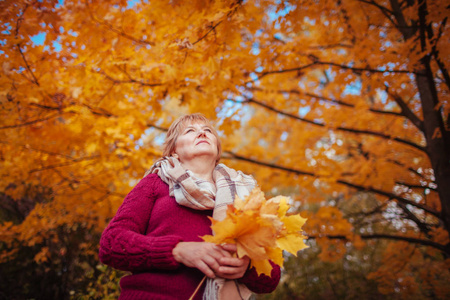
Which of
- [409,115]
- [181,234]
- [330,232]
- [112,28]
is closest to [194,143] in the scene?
[181,234]

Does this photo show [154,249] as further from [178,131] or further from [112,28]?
[112,28]

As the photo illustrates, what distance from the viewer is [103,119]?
8.69 ft

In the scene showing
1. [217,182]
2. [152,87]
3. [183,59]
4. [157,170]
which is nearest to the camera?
[217,182]

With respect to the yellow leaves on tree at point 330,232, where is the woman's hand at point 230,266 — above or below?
below

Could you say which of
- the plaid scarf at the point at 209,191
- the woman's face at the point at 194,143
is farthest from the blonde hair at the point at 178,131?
the plaid scarf at the point at 209,191

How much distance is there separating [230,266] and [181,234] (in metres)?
0.32

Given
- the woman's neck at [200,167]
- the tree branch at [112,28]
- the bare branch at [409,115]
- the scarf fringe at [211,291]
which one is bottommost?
the scarf fringe at [211,291]

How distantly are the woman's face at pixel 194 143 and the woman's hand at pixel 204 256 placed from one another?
581 mm

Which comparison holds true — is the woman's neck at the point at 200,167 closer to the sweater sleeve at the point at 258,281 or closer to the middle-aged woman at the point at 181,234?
the middle-aged woman at the point at 181,234

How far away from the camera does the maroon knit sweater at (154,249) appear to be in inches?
42.4

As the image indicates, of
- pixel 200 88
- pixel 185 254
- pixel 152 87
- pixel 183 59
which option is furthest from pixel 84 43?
pixel 185 254

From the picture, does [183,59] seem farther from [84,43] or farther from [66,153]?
[66,153]

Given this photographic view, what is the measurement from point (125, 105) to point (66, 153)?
1.06 m

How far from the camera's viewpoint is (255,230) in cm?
91
